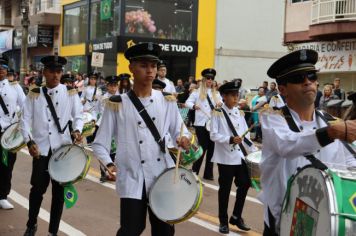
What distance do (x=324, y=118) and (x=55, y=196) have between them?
3.48m

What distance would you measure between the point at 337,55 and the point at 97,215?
18326 mm

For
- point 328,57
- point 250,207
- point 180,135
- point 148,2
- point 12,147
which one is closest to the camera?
point 180,135

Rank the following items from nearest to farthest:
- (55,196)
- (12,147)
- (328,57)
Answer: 1. (55,196)
2. (12,147)
3. (328,57)

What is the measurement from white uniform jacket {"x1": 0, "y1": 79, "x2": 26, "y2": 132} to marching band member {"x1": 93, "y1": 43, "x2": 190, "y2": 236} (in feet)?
12.8

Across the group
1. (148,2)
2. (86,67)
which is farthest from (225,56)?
(86,67)

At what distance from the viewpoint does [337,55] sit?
78.2 ft

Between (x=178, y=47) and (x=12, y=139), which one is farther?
(x=178, y=47)

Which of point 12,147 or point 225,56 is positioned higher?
point 225,56

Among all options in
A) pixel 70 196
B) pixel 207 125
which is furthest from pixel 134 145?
pixel 207 125

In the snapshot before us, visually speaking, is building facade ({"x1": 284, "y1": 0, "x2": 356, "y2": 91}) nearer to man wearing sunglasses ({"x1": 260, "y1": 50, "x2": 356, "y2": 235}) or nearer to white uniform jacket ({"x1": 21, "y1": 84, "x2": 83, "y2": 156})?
white uniform jacket ({"x1": 21, "y1": 84, "x2": 83, "y2": 156})

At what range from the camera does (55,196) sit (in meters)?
6.25

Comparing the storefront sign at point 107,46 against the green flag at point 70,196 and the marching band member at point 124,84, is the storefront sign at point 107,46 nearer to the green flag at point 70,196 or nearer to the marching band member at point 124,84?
the marching band member at point 124,84

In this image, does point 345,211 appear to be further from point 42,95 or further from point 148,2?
point 148,2

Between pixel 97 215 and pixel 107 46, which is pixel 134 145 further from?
pixel 107 46
